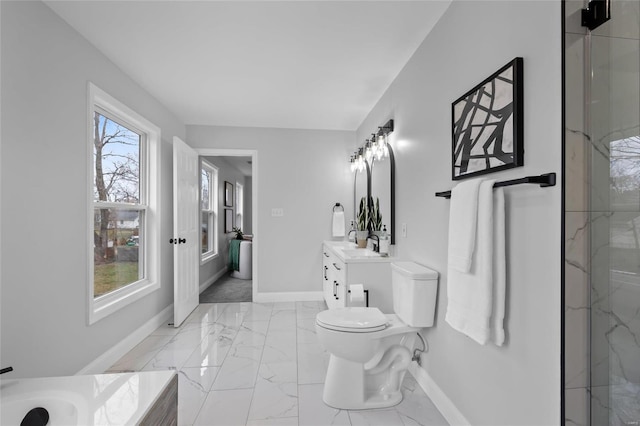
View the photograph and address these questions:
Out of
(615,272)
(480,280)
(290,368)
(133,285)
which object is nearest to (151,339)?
(133,285)

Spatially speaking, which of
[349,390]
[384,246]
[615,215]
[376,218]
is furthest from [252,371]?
[615,215]

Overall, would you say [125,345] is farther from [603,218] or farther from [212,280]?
[603,218]

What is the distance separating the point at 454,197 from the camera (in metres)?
1.59

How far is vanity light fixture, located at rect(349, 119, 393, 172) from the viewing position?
2947 mm

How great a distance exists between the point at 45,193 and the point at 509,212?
245 cm

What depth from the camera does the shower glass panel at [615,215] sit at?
74cm

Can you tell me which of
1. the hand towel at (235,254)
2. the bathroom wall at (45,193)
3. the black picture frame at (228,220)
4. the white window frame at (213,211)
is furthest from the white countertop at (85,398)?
the black picture frame at (228,220)

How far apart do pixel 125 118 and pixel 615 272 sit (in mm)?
3338

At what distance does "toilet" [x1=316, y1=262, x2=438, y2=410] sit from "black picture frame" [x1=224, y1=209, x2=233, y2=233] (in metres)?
4.76

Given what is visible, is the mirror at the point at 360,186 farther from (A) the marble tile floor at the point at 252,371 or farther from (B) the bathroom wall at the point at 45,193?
(B) the bathroom wall at the point at 45,193

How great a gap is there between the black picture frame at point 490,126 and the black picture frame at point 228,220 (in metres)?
5.36

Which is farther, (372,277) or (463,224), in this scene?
(372,277)

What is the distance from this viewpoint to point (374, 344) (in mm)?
1904

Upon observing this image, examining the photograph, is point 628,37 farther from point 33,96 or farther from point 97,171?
point 97,171
